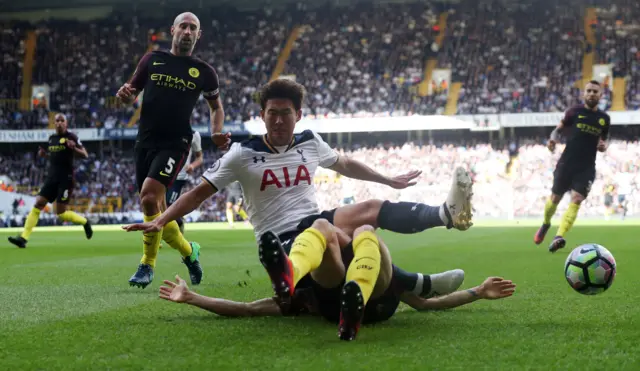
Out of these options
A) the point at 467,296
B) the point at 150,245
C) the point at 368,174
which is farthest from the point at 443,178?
the point at 467,296

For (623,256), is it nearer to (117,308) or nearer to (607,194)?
(117,308)

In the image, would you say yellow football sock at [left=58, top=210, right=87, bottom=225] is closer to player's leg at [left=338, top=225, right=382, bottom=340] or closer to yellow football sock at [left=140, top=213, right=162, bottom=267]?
yellow football sock at [left=140, top=213, right=162, bottom=267]

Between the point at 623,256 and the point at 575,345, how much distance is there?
22.9ft

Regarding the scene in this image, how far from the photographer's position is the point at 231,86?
38.0 metres

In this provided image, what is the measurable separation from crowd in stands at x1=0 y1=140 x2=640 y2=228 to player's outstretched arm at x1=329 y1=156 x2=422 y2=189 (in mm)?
24116

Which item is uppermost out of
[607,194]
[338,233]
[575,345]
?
Answer: [338,233]

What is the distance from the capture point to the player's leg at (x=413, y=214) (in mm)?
3762

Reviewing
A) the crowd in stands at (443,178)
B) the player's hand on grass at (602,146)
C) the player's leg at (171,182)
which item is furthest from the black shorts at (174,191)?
the crowd in stands at (443,178)

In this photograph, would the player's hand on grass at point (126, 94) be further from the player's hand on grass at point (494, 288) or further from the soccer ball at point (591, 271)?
the soccer ball at point (591, 271)

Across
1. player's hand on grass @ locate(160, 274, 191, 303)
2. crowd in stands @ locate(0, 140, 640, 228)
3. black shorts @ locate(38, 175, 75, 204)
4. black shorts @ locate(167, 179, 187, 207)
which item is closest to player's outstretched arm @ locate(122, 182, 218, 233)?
player's hand on grass @ locate(160, 274, 191, 303)

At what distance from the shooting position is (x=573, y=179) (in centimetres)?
1110

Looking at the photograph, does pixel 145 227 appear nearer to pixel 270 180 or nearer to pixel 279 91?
pixel 270 180

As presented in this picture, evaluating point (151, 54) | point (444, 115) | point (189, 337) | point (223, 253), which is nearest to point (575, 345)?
point (189, 337)

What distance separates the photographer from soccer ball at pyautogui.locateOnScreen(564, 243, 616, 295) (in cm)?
472
